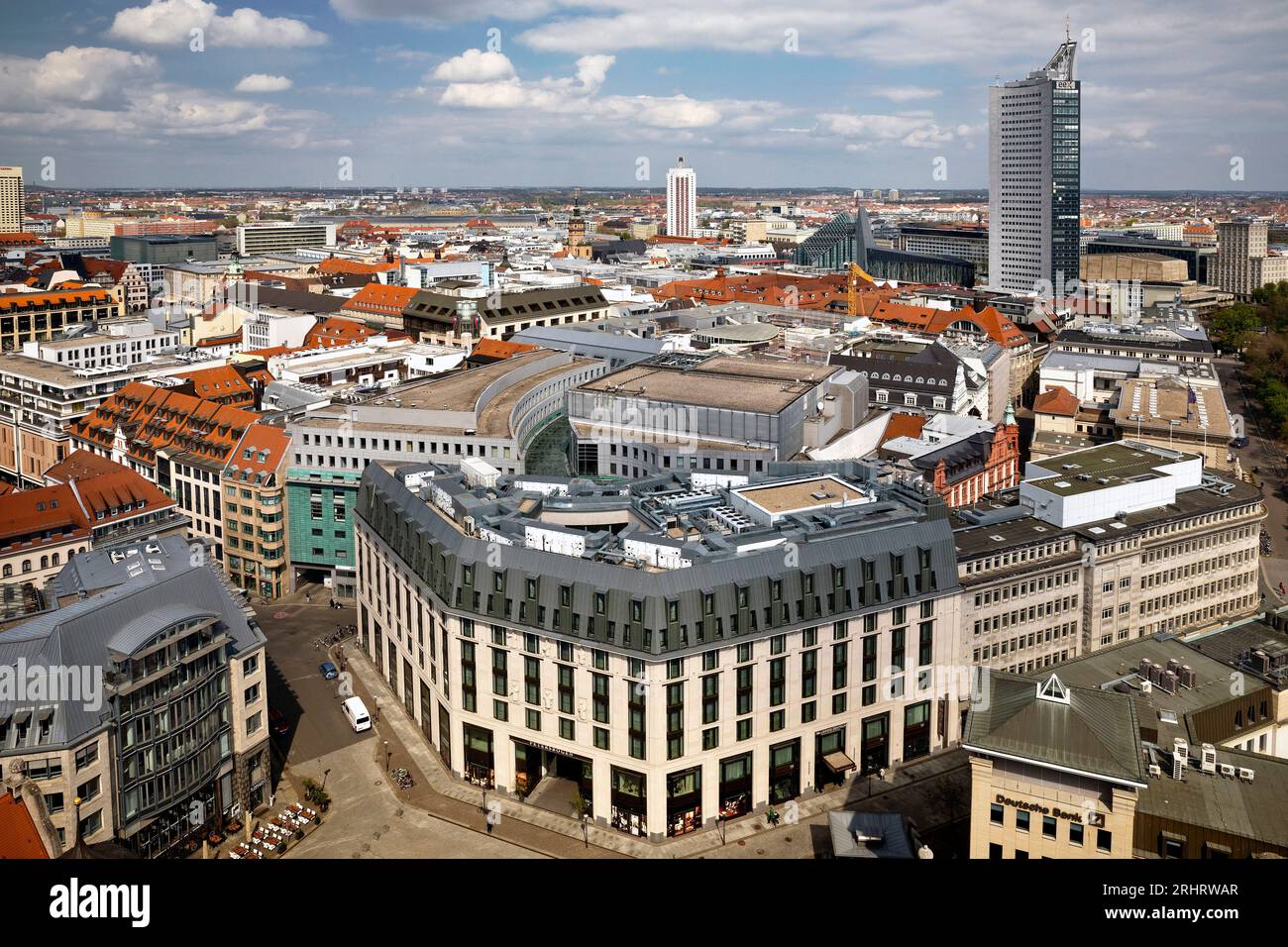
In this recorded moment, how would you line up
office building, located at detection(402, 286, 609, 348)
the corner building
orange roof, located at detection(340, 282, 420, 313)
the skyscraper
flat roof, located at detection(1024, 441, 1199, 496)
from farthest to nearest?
the skyscraper, orange roof, located at detection(340, 282, 420, 313), office building, located at detection(402, 286, 609, 348), flat roof, located at detection(1024, 441, 1199, 496), the corner building

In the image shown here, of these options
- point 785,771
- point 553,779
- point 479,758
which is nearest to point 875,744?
point 785,771

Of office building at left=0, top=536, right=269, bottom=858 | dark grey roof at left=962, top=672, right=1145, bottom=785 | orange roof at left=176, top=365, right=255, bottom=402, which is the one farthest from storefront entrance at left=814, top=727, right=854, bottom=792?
orange roof at left=176, top=365, right=255, bottom=402

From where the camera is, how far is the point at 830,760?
44.1 metres

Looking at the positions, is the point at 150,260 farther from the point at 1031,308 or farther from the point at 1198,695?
the point at 1198,695

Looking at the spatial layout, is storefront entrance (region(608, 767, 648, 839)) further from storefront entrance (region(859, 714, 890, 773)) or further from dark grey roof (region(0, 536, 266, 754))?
dark grey roof (region(0, 536, 266, 754))

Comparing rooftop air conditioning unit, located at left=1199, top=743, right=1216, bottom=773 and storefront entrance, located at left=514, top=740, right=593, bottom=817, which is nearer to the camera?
rooftop air conditioning unit, located at left=1199, top=743, right=1216, bottom=773

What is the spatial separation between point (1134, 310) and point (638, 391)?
99824mm

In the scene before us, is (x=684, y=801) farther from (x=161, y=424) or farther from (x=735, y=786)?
(x=161, y=424)

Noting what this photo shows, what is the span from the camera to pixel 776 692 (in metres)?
42.8

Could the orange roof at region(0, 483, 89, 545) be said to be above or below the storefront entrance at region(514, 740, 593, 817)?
above

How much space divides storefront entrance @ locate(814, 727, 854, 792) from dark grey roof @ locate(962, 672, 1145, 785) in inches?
493

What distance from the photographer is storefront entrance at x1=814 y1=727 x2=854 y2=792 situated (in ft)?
144

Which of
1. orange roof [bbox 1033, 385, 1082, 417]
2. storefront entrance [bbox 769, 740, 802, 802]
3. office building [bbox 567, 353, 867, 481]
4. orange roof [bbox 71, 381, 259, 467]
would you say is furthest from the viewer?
orange roof [bbox 1033, 385, 1082, 417]

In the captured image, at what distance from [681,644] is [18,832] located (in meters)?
20.3
